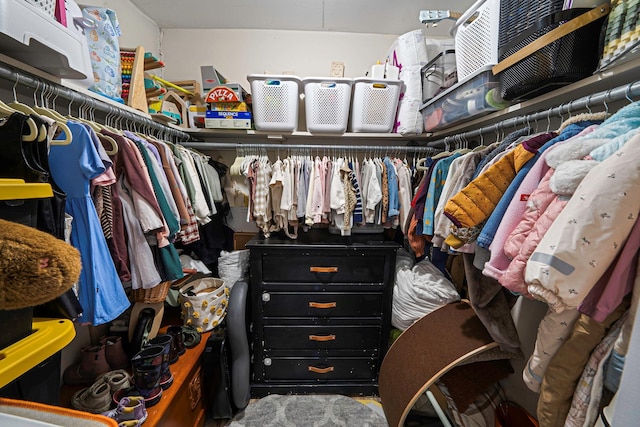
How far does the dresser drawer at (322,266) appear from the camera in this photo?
1.57 meters

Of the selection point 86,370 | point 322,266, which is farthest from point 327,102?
point 86,370

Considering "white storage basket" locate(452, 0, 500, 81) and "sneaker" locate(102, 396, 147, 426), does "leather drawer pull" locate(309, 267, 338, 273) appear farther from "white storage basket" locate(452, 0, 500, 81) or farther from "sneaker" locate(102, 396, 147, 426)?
"white storage basket" locate(452, 0, 500, 81)

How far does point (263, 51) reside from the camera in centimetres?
193

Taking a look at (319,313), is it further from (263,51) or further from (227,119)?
(263,51)

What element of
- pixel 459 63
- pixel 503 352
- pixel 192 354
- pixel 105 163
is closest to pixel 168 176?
pixel 105 163

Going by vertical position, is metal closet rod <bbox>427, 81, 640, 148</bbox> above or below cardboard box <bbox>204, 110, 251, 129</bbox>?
below

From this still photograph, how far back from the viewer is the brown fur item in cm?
35

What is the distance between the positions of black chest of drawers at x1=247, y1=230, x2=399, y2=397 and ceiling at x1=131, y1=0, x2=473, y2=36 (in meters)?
1.54

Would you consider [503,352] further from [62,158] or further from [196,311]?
[62,158]

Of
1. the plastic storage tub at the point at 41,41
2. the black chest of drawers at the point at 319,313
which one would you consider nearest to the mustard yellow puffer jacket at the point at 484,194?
the black chest of drawers at the point at 319,313

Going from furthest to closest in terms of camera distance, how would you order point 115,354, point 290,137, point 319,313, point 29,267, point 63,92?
point 290,137 < point 319,313 < point 115,354 < point 63,92 < point 29,267

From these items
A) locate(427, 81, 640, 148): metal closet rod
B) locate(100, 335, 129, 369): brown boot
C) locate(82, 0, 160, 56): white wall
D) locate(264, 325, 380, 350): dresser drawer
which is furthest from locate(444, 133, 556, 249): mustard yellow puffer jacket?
locate(82, 0, 160, 56): white wall

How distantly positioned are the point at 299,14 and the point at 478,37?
121 cm

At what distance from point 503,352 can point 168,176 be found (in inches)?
66.9
